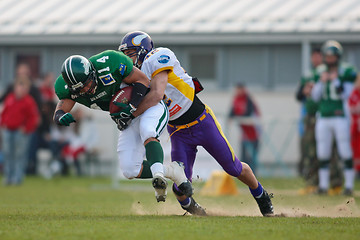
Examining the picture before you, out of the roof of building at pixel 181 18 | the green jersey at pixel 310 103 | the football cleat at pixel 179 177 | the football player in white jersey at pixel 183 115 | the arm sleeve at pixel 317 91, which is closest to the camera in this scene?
the football cleat at pixel 179 177

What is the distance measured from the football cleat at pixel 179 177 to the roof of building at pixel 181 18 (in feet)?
35.7

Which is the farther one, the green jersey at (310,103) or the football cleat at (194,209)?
the green jersey at (310,103)

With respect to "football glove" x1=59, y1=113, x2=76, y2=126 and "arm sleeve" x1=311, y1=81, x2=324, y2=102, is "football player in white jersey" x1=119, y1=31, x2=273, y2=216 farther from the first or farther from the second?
"arm sleeve" x1=311, y1=81, x2=324, y2=102

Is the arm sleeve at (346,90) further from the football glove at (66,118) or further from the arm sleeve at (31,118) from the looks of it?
the arm sleeve at (31,118)

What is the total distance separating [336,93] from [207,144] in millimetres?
5172

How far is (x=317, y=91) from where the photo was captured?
1215 centimetres

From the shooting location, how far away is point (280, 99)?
17.9 m

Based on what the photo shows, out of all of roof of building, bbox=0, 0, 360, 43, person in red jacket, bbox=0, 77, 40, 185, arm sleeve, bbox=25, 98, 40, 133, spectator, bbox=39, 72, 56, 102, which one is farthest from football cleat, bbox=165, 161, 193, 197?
roof of building, bbox=0, 0, 360, 43

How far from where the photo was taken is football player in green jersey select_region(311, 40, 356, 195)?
11805 millimetres

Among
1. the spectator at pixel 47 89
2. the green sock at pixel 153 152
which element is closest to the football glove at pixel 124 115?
the green sock at pixel 153 152

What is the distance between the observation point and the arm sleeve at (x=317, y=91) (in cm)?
1211

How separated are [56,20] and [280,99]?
6598mm

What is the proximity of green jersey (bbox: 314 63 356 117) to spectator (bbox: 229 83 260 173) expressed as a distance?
343 centimetres

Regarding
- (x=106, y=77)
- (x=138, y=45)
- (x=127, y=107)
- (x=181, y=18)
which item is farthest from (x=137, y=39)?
(x=181, y=18)
